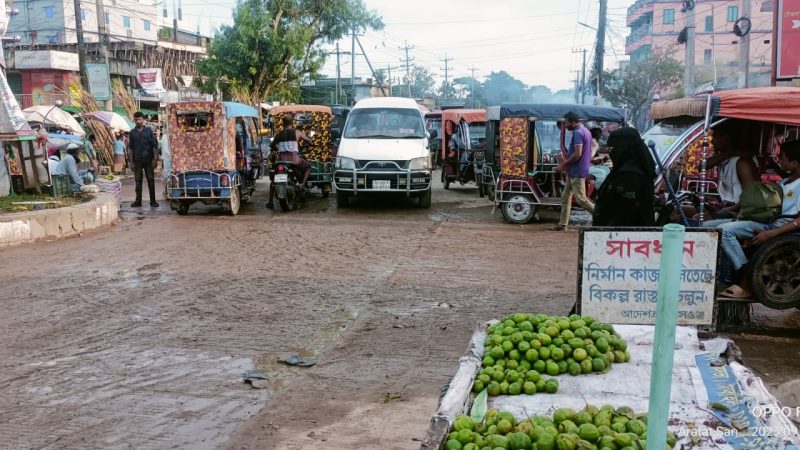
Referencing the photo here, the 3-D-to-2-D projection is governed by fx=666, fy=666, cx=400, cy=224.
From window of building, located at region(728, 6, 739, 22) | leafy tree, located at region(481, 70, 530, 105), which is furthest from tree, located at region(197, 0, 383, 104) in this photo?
leafy tree, located at region(481, 70, 530, 105)

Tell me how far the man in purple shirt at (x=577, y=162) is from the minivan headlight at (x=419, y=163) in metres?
3.35

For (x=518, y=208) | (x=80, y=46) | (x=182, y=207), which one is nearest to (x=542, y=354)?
(x=518, y=208)

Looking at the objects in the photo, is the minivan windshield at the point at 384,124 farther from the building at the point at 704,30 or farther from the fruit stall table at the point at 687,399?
the building at the point at 704,30

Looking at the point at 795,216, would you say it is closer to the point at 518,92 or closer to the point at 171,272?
the point at 171,272

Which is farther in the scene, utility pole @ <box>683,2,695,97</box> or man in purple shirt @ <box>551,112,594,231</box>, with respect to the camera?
utility pole @ <box>683,2,695,97</box>

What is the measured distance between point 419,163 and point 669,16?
2033 inches

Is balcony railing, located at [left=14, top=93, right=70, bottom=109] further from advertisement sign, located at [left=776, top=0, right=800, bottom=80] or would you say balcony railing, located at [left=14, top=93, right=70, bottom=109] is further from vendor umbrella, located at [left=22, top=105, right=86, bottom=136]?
advertisement sign, located at [left=776, top=0, right=800, bottom=80]

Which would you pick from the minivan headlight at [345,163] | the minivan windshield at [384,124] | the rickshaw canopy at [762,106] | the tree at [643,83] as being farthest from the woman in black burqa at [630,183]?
the tree at [643,83]

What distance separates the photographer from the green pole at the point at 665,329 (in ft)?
6.02

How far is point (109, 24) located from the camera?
4600cm

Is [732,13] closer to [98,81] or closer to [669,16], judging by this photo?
[669,16]

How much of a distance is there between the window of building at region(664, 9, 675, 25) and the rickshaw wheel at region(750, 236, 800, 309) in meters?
56.7

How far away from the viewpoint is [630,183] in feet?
17.8

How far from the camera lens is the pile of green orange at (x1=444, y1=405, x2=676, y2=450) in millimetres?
2660
